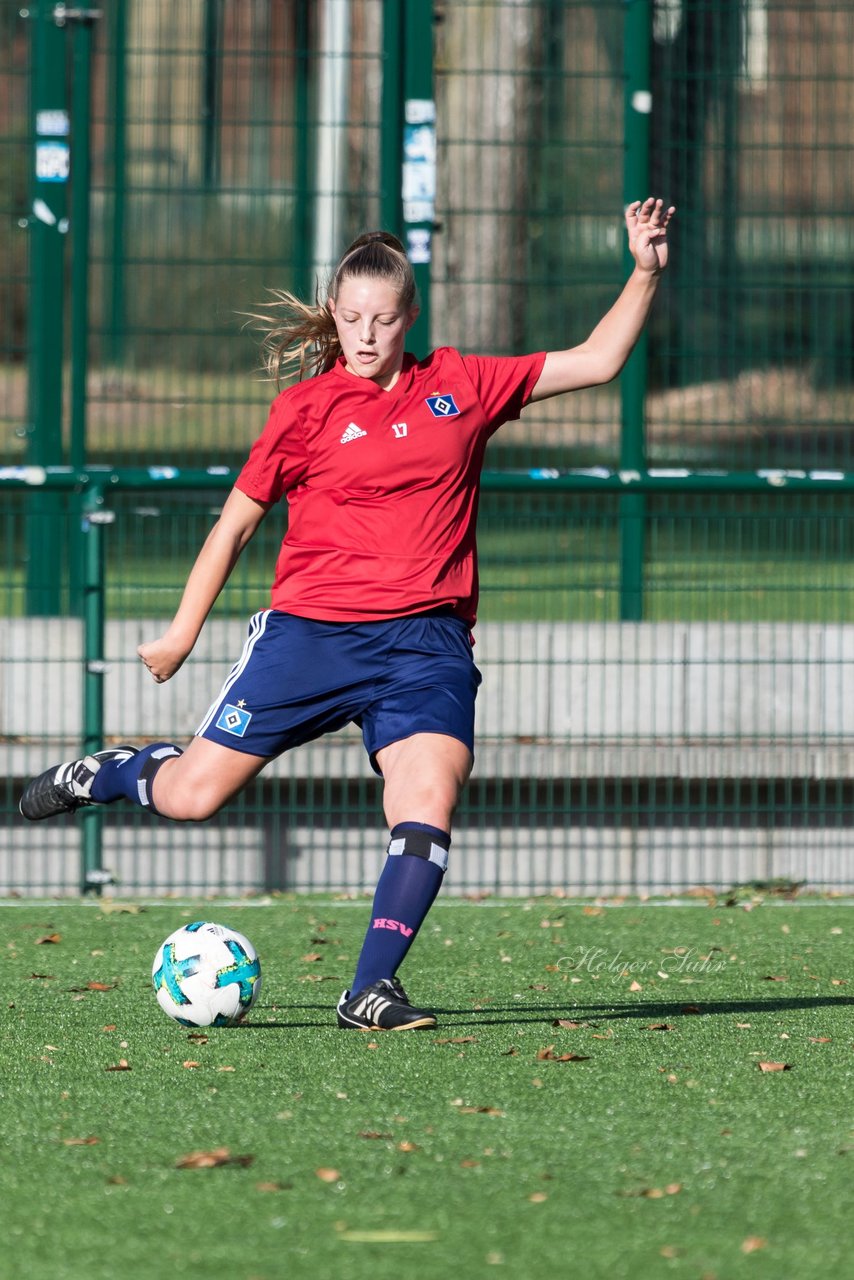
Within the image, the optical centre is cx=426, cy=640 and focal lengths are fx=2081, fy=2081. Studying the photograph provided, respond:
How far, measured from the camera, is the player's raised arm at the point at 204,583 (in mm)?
5477

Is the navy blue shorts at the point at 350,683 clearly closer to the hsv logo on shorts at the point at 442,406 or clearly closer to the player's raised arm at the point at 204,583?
the player's raised arm at the point at 204,583

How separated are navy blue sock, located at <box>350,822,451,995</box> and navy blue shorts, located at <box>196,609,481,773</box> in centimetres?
26

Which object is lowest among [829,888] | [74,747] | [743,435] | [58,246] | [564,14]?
[829,888]

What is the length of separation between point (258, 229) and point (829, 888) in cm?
421

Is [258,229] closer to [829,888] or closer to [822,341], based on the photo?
[822,341]

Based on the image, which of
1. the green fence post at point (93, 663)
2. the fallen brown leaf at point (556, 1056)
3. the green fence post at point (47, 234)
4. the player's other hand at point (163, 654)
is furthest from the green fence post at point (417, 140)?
the fallen brown leaf at point (556, 1056)

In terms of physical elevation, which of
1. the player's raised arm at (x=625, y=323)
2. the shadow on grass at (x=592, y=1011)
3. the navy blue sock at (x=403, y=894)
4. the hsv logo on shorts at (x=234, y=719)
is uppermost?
the player's raised arm at (x=625, y=323)

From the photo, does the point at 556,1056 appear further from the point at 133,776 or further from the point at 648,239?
the point at 648,239

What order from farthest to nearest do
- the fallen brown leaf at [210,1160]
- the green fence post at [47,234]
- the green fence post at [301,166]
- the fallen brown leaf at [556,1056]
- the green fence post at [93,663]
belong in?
the green fence post at [301,166], the green fence post at [47,234], the green fence post at [93,663], the fallen brown leaf at [556,1056], the fallen brown leaf at [210,1160]

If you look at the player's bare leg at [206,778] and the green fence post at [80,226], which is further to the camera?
the green fence post at [80,226]

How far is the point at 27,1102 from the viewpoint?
4.46 metres

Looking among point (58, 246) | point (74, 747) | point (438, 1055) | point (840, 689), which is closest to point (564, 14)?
point (58, 246)

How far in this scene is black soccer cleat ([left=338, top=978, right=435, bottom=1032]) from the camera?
519cm

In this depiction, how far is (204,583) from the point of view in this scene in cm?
550
